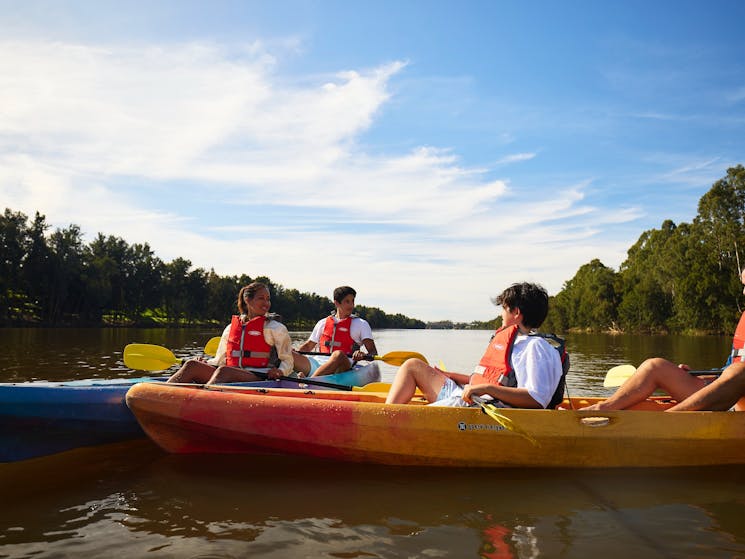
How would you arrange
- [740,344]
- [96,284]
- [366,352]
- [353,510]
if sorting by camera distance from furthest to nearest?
[96,284] → [366,352] → [740,344] → [353,510]

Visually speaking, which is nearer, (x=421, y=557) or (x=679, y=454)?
(x=421, y=557)

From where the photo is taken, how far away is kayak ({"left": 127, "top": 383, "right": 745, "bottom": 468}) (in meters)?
3.89

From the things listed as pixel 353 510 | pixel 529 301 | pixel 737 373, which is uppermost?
pixel 529 301

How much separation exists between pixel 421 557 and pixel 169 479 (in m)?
2.01

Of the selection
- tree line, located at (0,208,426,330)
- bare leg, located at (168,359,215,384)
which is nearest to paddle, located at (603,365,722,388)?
bare leg, located at (168,359,215,384)

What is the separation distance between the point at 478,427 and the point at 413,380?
562 millimetres

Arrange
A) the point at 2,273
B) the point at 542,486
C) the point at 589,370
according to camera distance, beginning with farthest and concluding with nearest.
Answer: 1. the point at 2,273
2. the point at 589,370
3. the point at 542,486

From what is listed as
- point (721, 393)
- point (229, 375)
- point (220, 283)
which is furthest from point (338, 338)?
point (220, 283)

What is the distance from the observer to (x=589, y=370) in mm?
13805

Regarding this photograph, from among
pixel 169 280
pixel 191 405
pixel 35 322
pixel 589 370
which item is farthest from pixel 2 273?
pixel 191 405

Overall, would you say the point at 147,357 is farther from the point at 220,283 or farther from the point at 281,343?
the point at 220,283

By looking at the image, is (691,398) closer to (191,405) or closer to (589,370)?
(191,405)

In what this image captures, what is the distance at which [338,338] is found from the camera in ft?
24.5

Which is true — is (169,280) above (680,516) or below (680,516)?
above
